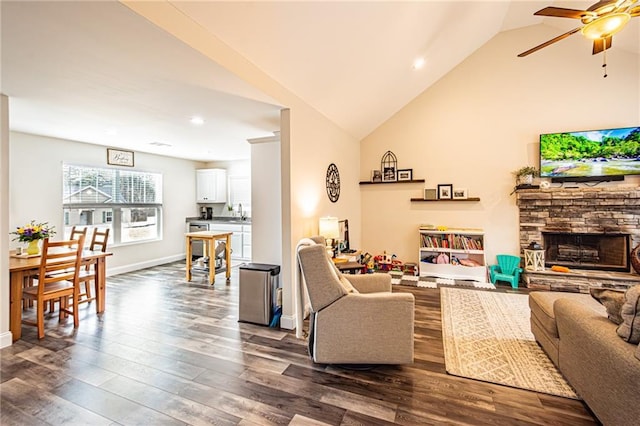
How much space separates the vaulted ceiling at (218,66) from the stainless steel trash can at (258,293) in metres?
1.84

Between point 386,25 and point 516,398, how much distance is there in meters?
3.49

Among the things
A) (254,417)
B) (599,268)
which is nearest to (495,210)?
(599,268)

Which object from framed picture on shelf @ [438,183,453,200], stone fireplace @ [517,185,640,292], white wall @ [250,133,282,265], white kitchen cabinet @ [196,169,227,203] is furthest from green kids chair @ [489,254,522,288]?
white kitchen cabinet @ [196,169,227,203]

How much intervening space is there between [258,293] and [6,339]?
7.79ft

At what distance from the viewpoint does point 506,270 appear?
16.2 ft

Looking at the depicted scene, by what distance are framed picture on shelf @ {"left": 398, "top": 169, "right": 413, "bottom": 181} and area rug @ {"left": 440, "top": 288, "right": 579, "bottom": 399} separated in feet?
8.36

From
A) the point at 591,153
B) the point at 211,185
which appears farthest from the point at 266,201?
the point at 591,153

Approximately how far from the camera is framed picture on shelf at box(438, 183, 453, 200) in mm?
5441

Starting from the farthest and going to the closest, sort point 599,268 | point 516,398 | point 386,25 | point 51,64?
1. point 599,268
2. point 386,25
3. point 51,64
4. point 516,398

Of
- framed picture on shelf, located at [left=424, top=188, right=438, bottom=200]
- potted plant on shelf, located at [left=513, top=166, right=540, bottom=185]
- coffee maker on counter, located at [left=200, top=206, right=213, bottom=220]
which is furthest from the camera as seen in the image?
coffee maker on counter, located at [left=200, top=206, right=213, bottom=220]

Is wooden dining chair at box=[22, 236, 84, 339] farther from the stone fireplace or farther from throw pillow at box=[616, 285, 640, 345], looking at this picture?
the stone fireplace

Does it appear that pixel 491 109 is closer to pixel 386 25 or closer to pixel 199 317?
pixel 386 25

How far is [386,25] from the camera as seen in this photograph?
9.87 ft

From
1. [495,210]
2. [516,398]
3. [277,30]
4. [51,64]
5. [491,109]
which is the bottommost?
[516,398]
